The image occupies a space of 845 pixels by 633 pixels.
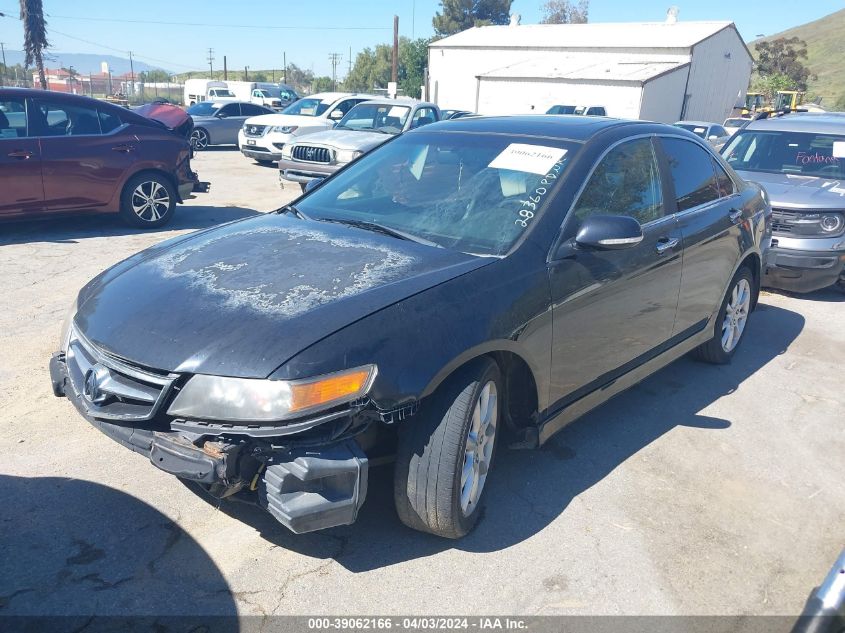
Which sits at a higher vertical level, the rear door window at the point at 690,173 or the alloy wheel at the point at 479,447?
the rear door window at the point at 690,173

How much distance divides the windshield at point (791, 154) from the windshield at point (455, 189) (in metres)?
5.47

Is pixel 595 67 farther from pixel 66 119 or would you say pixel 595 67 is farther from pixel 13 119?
pixel 13 119

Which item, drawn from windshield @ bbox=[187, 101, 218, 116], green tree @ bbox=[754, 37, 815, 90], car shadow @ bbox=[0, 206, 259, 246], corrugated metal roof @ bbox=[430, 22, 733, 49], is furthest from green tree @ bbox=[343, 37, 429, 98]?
car shadow @ bbox=[0, 206, 259, 246]

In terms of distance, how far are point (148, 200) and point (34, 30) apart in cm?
3857

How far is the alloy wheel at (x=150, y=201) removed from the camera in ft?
28.8

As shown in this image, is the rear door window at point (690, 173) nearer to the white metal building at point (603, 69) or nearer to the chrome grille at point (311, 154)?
the chrome grille at point (311, 154)

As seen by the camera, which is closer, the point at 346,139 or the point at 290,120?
the point at 346,139

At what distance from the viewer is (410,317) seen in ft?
8.80

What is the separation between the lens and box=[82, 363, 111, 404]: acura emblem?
2678 mm

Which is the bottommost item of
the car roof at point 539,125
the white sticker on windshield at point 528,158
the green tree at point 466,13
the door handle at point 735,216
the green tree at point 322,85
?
the door handle at point 735,216

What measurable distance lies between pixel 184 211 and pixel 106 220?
1.33 metres

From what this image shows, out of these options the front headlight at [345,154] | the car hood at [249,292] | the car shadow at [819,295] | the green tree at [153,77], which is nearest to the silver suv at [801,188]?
the car shadow at [819,295]

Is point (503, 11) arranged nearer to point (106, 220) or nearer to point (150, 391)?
point (106, 220)

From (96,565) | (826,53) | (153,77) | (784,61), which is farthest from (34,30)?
(826,53)
